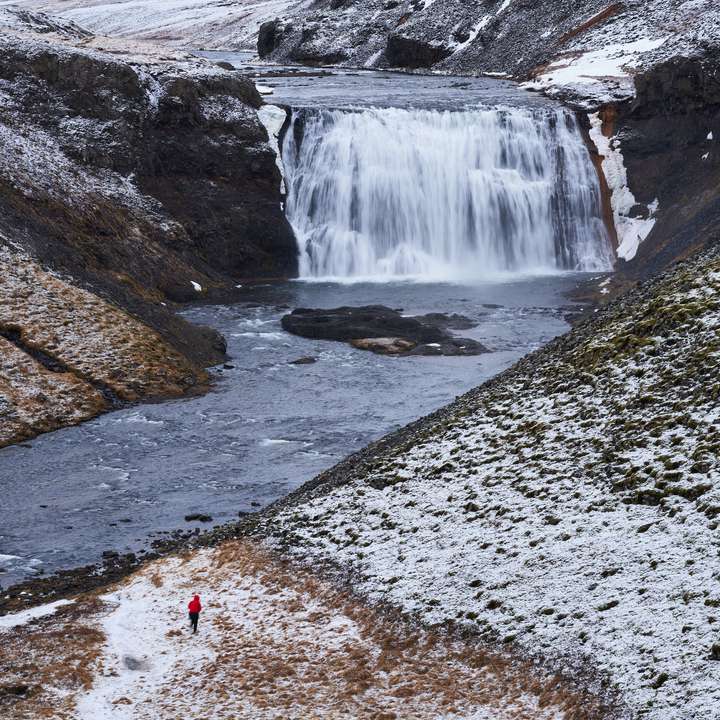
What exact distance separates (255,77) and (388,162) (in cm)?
2188

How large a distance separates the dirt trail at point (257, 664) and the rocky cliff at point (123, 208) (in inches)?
566

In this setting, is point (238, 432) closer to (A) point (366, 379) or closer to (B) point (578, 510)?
(A) point (366, 379)

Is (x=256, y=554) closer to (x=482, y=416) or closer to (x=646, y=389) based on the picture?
(x=482, y=416)

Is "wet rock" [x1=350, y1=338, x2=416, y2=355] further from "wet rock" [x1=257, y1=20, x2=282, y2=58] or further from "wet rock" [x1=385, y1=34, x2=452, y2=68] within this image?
Answer: "wet rock" [x1=257, y1=20, x2=282, y2=58]

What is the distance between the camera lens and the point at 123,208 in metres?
50.2

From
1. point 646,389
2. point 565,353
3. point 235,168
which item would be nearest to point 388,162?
point 235,168

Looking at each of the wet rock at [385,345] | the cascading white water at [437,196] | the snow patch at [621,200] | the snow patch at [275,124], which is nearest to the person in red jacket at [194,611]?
the wet rock at [385,345]

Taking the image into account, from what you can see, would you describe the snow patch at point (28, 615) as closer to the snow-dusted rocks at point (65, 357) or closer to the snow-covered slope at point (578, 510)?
the snow-covered slope at point (578, 510)

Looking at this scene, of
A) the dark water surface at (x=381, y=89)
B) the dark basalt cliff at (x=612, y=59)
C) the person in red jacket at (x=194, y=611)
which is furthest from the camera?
the dark water surface at (x=381, y=89)

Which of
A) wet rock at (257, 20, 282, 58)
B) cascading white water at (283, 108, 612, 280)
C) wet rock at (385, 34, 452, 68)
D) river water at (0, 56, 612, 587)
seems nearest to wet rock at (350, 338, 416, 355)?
river water at (0, 56, 612, 587)

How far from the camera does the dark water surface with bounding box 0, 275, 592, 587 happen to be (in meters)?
25.9

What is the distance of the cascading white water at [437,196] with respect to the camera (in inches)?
2192

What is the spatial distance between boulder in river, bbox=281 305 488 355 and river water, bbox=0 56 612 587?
68 cm

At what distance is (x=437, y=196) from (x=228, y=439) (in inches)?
1109
